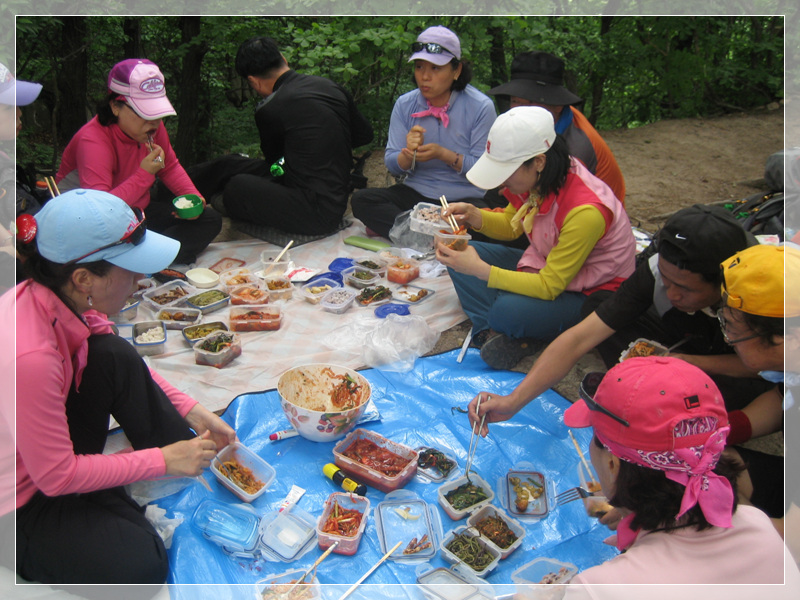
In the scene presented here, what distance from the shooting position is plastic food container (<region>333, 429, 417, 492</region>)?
90.6 inches

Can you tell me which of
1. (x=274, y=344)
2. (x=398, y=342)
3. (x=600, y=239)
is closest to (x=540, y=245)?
(x=600, y=239)

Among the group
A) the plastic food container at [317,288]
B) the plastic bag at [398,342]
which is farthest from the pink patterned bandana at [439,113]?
the plastic bag at [398,342]

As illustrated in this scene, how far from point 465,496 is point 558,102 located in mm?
2593

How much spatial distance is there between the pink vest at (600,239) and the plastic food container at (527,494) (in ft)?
3.68

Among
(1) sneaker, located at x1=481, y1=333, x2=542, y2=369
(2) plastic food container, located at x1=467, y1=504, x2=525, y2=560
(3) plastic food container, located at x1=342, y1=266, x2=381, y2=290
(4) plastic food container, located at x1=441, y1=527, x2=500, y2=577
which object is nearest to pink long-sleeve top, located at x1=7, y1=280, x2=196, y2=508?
(4) plastic food container, located at x1=441, y1=527, x2=500, y2=577

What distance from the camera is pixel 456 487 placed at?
90.6 inches

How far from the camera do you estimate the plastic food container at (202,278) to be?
387cm

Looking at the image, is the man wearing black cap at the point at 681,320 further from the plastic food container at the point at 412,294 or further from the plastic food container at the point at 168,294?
the plastic food container at the point at 168,294

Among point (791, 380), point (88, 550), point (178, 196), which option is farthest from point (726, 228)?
point (178, 196)

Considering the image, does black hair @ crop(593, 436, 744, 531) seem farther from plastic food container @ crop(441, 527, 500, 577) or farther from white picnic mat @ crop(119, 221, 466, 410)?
white picnic mat @ crop(119, 221, 466, 410)

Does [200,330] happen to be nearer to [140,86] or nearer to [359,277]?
[359,277]

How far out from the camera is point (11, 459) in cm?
175

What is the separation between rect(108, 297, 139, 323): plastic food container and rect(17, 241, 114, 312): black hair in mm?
1687

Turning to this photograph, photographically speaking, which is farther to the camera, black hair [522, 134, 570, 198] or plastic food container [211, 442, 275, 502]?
black hair [522, 134, 570, 198]
